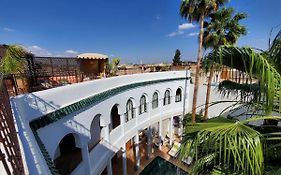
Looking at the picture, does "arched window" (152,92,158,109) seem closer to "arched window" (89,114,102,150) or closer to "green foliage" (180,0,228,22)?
"arched window" (89,114,102,150)

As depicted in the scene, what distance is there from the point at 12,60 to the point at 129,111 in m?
6.56

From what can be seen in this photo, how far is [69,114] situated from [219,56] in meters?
4.62

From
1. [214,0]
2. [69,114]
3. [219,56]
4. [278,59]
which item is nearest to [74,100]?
[69,114]

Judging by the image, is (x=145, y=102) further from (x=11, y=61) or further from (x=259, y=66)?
(x=259, y=66)

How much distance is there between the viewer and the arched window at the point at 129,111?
34.6 feet

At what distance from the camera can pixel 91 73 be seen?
1255cm

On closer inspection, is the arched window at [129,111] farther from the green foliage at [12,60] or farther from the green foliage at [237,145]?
the green foliage at [237,145]

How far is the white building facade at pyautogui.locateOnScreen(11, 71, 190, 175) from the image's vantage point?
12.0 ft

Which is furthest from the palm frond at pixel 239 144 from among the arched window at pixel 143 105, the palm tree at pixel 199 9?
the arched window at pixel 143 105

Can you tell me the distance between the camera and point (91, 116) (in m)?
6.89

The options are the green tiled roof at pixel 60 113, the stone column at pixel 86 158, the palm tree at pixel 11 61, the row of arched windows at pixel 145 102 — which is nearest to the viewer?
the green tiled roof at pixel 60 113

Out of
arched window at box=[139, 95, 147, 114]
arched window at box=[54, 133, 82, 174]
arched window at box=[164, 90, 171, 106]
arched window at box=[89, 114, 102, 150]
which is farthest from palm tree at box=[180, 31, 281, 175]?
arched window at box=[164, 90, 171, 106]

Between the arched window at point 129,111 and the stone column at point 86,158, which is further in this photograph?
the arched window at point 129,111

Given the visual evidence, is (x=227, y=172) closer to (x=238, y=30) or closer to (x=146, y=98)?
(x=146, y=98)
